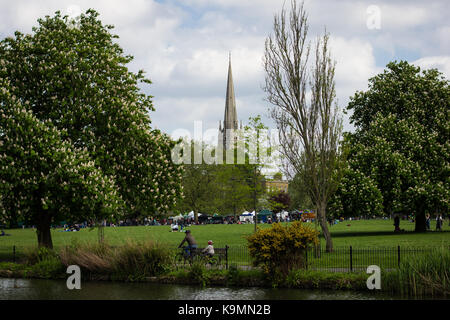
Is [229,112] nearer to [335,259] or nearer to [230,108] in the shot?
[230,108]

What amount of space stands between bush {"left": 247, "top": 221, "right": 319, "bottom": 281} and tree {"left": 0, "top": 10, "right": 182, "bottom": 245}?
10.6 m

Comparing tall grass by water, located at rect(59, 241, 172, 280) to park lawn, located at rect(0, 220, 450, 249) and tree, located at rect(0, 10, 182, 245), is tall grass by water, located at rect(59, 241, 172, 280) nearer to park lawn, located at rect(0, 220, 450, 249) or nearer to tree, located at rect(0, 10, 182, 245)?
park lawn, located at rect(0, 220, 450, 249)

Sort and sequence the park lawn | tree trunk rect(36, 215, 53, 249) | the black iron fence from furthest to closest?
tree trunk rect(36, 215, 53, 249), the park lawn, the black iron fence

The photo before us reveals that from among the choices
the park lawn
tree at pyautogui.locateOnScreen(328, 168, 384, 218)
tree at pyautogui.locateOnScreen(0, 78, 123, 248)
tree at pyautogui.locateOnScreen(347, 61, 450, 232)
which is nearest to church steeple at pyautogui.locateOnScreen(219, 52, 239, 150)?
the park lawn

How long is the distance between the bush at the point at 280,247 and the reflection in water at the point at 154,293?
0.93 meters

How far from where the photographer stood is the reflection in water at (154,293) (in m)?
16.3

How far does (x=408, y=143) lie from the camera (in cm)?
4309

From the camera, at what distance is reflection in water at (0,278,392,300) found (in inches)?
643

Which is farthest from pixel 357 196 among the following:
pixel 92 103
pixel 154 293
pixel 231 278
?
pixel 154 293

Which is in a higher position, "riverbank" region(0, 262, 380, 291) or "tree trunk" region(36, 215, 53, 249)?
"tree trunk" region(36, 215, 53, 249)

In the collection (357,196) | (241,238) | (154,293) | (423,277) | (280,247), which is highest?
(357,196)

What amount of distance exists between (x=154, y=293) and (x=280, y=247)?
4483 mm
